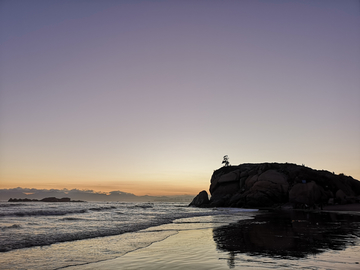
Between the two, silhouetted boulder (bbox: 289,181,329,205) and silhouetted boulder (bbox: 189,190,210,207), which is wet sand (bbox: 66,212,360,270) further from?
silhouetted boulder (bbox: 189,190,210,207)

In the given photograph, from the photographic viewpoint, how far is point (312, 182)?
5647 cm

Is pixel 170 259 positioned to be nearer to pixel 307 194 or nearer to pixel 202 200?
pixel 307 194

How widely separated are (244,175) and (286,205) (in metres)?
18.2

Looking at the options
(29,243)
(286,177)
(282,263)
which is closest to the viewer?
(282,263)

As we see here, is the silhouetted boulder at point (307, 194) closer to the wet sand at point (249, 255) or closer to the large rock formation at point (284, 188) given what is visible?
the large rock formation at point (284, 188)

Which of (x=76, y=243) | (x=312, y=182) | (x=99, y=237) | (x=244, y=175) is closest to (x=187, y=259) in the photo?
(x=76, y=243)

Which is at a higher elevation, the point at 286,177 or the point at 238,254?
the point at 286,177

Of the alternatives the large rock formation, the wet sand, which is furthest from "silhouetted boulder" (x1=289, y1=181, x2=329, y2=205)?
the wet sand

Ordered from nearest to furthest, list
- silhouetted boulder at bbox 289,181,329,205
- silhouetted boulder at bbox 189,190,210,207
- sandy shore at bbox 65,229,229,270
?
1. sandy shore at bbox 65,229,229,270
2. silhouetted boulder at bbox 289,181,329,205
3. silhouetted boulder at bbox 189,190,210,207

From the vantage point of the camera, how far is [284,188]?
190 ft

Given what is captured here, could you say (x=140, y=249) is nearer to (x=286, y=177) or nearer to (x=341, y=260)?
(x=341, y=260)

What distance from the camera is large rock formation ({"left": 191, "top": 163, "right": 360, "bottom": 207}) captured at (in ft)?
180

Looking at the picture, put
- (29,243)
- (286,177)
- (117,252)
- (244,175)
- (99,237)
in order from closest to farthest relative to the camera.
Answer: (117,252)
(29,243)
(99,237)
(286,177)
(244,175)

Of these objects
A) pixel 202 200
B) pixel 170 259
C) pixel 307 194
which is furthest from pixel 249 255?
pixel 202 200
